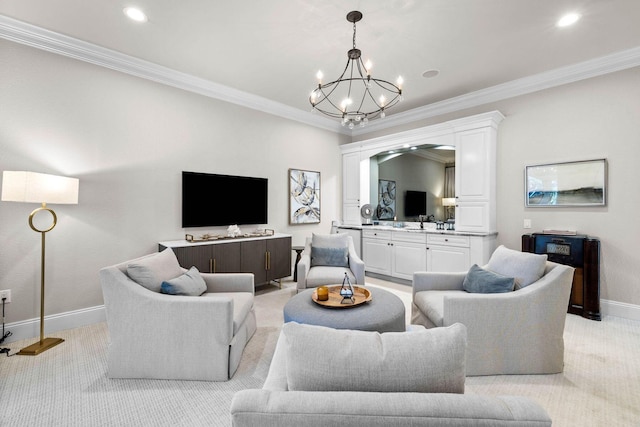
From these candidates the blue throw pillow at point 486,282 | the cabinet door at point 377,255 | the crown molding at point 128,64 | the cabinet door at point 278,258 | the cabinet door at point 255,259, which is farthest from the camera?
the cabinet door at point 377,255

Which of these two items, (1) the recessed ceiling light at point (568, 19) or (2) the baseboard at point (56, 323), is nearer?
(1) the recessed ceiling light at point (568, 19)

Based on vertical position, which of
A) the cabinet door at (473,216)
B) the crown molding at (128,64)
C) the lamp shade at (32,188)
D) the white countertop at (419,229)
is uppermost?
the crown molding at (128,64)

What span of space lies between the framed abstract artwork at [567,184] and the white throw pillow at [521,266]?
165 centimetres

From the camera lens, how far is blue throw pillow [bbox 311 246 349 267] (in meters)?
3.95

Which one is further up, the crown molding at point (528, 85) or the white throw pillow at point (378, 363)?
the crown molding at point (528, 85)

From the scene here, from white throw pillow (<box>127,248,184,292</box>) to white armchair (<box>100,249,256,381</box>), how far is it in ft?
0.28

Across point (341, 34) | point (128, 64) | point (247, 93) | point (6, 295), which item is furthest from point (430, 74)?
point (6, 295)

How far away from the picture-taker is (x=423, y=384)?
88cm

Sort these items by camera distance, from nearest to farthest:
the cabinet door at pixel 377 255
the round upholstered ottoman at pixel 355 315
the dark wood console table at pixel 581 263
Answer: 1. the round upholstered ottoman at pixel 355 315
2. the dark wood console table at pixel 581 263
3. the cabinet door at pixel 377 255

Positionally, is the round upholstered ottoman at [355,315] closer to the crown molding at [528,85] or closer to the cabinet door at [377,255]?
the cabinet door at [377,255]

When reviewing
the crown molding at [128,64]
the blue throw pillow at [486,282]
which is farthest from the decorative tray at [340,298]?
the crown molding at [128,64]

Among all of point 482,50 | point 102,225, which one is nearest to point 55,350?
point 102,225

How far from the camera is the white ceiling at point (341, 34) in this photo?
96.9 inches

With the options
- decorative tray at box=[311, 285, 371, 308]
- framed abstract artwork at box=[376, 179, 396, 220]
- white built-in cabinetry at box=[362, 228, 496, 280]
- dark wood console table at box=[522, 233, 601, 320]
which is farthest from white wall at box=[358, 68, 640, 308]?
decorative tray at box=[311, 285, 371, 308]
